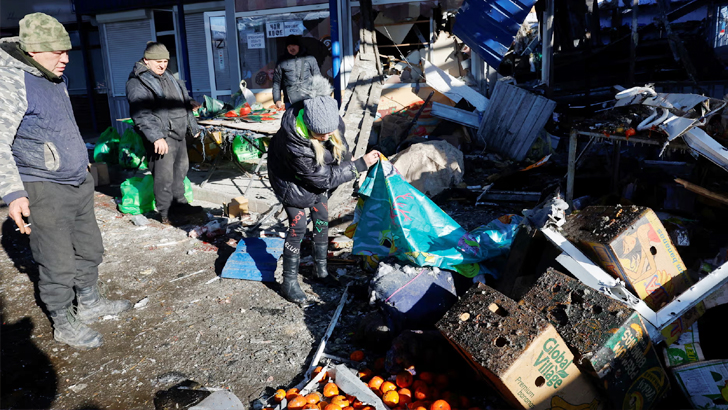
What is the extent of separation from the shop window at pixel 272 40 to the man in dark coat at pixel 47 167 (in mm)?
6195

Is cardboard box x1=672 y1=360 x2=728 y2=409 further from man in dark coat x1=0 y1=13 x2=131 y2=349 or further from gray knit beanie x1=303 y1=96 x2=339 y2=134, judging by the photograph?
man in dark coat x1=0 y1=13 x2=131 y2=349

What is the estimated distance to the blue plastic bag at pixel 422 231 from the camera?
3.65m

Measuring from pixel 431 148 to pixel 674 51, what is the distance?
537 cm

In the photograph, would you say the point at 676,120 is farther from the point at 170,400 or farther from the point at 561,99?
the point at 561,99

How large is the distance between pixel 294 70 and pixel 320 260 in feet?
12.8

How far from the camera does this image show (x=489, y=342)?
243 cm

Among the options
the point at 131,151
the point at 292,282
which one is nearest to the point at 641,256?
the point at 292,282

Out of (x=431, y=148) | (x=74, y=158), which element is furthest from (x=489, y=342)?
(x=431, y=148)

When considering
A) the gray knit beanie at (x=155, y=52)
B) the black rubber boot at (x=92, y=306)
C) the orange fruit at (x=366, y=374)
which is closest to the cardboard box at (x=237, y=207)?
the gray knit beanie at (x=155, y=52)

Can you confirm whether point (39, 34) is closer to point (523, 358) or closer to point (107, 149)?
point (523, 358)

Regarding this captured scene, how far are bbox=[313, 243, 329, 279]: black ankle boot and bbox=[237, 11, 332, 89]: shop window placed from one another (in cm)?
581

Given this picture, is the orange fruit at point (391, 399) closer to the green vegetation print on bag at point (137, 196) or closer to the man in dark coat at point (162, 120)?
the man in dark coat at point (162, 120)

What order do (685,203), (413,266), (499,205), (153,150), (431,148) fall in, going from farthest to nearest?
(431,148) < (499,205) < (153,150) < (685,203) < (413,266)

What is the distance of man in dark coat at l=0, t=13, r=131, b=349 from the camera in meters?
2.91
